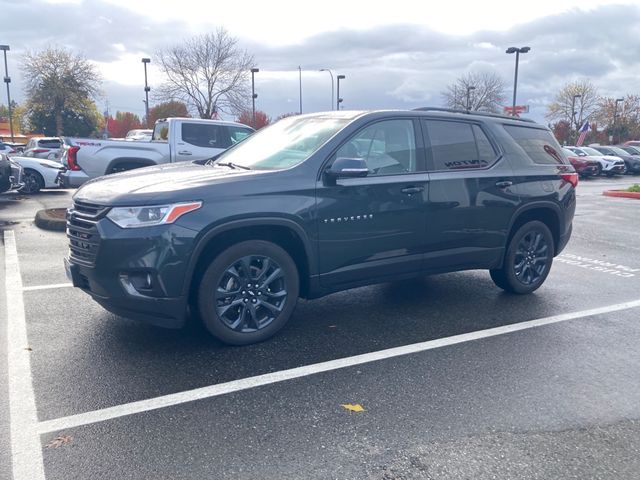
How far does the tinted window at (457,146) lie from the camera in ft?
18.1

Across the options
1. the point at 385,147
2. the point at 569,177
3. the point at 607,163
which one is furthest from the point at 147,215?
the point at 607,163

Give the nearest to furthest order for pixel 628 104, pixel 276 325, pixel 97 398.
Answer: pixel 97 398, pixel 276 325, pixel 628 104

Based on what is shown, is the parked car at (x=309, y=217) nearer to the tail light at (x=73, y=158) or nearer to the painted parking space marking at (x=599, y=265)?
the painted parking space marking at (x=599, y=265)

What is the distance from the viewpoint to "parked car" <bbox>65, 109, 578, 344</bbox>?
4.23 meters

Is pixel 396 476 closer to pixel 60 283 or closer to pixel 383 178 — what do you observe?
pixel 383 178

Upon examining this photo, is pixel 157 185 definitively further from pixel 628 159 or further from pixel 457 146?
pixel 628 159

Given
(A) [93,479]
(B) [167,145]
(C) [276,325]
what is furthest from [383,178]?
(B) [167,145]

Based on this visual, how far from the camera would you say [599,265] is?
26.5ft

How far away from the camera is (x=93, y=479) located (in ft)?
9.60

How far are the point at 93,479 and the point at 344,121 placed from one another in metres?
3.40

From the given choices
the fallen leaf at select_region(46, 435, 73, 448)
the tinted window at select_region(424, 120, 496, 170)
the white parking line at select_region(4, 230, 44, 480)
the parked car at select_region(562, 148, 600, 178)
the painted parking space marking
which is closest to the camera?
the white parking line at select_region(4, 230, 44, 480)

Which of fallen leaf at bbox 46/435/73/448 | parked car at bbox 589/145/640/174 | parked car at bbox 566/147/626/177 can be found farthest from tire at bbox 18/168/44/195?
parked car at bbox 589/145/640/174

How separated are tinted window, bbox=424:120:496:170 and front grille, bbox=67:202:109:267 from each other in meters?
2.93

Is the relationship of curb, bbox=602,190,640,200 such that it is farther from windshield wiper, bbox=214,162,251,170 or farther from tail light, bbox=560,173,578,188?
windshield wiper, bbox=214,162,251,170
